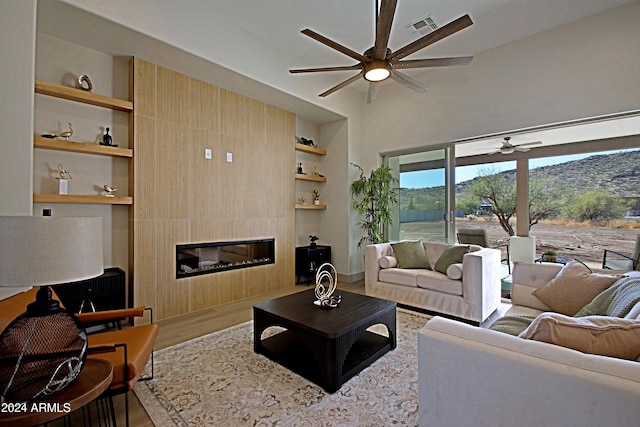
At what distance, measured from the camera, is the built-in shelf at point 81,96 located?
2900 millimetres

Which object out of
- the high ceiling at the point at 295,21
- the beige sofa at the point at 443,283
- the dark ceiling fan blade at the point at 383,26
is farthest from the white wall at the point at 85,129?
the beige sofa at the point at 443,283

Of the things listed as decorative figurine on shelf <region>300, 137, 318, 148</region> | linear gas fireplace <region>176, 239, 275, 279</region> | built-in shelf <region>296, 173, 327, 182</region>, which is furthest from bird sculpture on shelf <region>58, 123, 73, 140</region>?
decorative figurine on shelf <region>300, 137, 318, 148</region>

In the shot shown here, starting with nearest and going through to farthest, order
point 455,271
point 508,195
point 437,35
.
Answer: point 437,35, point 455,271, point 508,195

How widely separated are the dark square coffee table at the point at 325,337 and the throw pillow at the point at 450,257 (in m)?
A: 1.43

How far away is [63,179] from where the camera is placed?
3.05 m

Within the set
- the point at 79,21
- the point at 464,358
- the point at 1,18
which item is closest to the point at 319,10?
the point at 79,21

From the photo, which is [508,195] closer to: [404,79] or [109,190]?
[404,79]

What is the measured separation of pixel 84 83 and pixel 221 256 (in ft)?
8.43

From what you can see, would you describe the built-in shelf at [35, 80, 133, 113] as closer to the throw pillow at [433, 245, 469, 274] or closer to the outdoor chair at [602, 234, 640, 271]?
the throw pillow at [433, 245, 469, 274]

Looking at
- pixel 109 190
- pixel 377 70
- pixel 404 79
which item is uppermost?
pixel 404 79

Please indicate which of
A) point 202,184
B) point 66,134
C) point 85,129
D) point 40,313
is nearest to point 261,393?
point 40,313

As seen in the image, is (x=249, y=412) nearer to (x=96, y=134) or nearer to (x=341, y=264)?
(x=96, y=134)

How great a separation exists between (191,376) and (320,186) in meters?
4.21

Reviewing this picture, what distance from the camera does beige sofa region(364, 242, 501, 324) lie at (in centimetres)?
330
